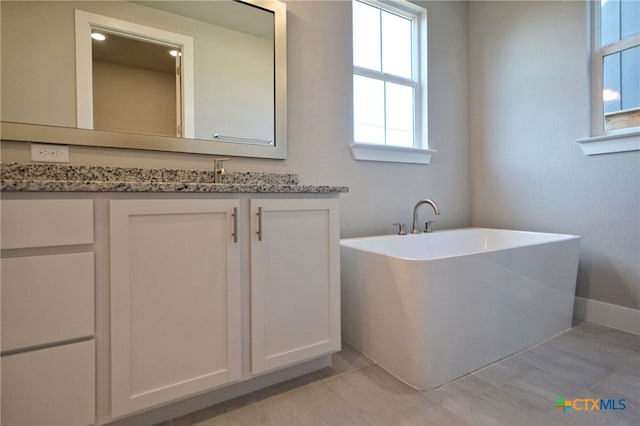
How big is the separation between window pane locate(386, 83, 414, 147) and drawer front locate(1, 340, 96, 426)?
7.12 feet

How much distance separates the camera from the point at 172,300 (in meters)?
1.04

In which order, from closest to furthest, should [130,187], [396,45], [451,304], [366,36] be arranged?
[130,187] < [451,304] < [366,36] < [396,45]

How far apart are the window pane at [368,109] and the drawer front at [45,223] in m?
1.68

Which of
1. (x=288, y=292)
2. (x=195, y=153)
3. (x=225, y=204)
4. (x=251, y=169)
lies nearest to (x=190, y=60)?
(x=195, y=153)

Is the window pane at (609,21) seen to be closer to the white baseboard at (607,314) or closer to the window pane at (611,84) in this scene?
the window pane at (611,84)

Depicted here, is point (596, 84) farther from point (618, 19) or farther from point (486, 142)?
point (486, 142)

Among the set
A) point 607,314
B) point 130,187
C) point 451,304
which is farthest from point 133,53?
point 607,314

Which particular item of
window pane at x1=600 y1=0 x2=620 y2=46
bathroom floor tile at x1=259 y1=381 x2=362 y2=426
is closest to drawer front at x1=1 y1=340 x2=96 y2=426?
bathroom floor tile at x1=259 y1=381 x2=362 y2=426

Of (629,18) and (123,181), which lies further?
(629,18)

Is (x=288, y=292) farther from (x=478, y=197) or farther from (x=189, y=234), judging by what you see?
(x=478, y=197)

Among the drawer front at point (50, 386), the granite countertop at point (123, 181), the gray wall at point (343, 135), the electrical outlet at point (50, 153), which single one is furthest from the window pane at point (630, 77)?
the electrical outlet at point (50, 153)

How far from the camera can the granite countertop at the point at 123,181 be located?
34.4 inches

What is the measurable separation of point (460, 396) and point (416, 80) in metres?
2.24

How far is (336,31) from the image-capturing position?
2029mm
